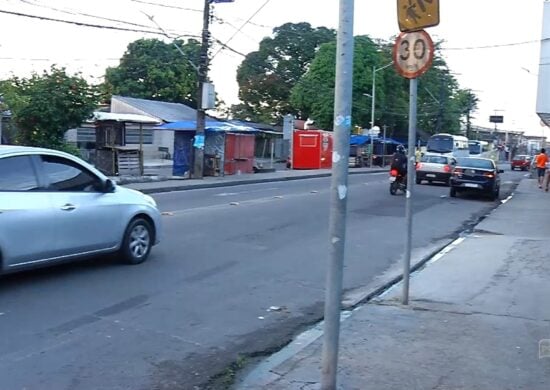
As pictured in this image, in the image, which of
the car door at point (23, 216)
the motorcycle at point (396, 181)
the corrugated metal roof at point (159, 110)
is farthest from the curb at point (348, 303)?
the corrugated metal roof at point (159, 110)


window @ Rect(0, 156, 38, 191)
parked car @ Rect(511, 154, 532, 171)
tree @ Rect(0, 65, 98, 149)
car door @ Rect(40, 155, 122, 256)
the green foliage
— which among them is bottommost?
parked car @ Rect(511, 154, 532, 171)

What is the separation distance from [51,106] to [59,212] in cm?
1712

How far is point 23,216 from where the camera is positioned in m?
7.68

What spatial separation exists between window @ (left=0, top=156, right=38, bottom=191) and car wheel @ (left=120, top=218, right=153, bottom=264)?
5.46 ft

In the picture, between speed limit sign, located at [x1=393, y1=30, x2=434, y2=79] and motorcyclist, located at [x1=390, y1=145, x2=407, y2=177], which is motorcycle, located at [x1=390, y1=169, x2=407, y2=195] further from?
speed limit sign, located at [x1=393, y1=30, x2=434, y2=79]

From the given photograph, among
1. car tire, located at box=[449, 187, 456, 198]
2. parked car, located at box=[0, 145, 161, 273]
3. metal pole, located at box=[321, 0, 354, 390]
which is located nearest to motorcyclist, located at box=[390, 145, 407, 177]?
car tire, located at box=[449, 187, 456, 198]

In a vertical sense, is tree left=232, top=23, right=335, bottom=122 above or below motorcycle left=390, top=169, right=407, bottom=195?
above

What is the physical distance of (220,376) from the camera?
18.1ft

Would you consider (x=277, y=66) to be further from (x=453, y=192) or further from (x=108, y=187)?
(x=108, y=187)

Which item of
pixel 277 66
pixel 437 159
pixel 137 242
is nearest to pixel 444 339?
pixel 137 242

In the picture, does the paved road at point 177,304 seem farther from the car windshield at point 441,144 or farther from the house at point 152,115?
the car windshield at point 441,144

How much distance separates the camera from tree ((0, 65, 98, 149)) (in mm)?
24141

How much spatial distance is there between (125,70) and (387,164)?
2512cm

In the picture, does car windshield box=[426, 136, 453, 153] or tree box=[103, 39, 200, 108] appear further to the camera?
tree box=[103, 39, 200, 108]
